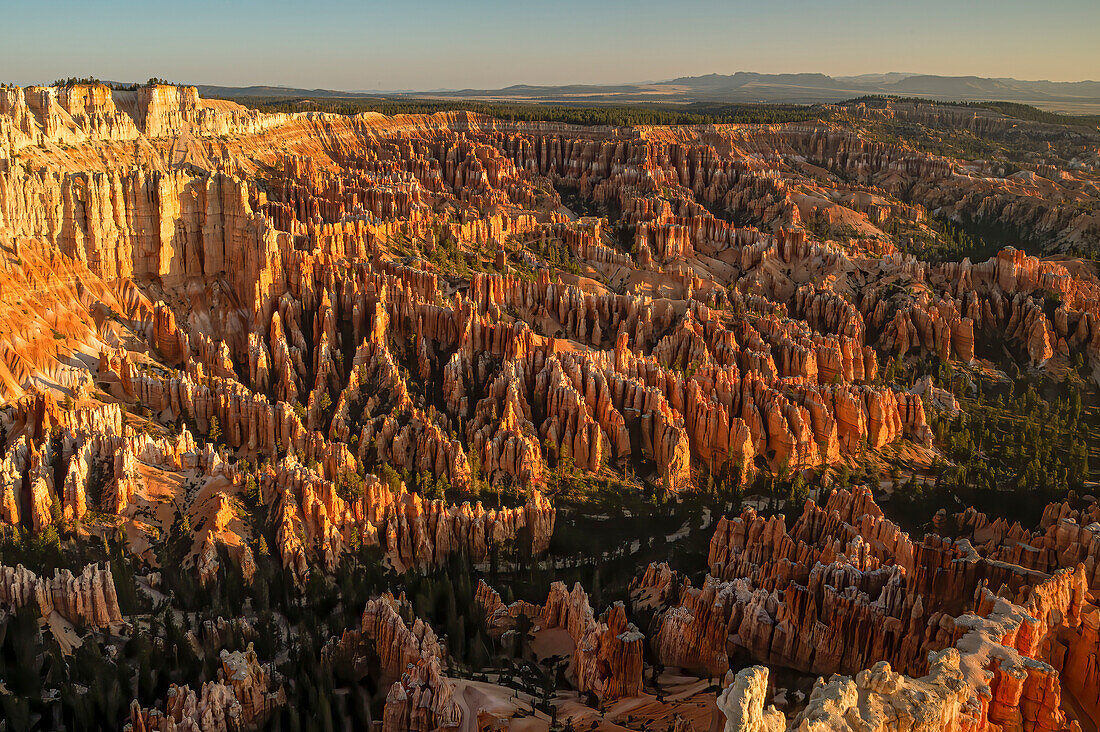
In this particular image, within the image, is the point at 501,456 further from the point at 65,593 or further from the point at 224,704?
the point at 224,704

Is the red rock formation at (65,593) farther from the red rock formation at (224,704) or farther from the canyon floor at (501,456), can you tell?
the red rock formation at (224,704)

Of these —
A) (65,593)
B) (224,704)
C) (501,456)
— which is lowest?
(224,704)

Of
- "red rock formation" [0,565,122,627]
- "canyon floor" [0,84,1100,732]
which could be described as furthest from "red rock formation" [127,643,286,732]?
"red rock formation" [0,565,122,627]

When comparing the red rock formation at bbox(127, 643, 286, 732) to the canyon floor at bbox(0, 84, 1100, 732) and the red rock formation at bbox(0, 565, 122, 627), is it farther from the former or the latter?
the red rock formation at bbox(0, 565, 122, 627)

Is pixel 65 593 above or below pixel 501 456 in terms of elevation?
below

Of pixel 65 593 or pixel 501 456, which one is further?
pixel 501 456

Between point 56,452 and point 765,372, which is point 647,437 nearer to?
point 765,372

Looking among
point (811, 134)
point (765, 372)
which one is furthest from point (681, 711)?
point (811, 134)

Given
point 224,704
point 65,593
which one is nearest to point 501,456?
point 65,593

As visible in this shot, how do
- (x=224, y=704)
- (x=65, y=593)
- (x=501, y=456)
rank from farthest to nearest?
(x=501, y=456) < (x=65, y=593) < (x=224, y=704)

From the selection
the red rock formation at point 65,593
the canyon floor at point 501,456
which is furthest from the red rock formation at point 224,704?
the red rock formation at point 65,593
